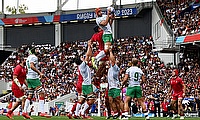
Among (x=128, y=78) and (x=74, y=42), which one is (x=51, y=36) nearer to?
(x=74, y=42)

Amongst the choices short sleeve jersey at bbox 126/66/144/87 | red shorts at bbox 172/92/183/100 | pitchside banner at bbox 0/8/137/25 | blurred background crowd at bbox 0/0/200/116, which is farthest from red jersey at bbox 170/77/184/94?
pitchside banner at bbox 0/8/137/25

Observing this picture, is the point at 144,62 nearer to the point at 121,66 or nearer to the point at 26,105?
the point at 121,66

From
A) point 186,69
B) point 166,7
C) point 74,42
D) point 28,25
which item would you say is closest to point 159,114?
point 186,69

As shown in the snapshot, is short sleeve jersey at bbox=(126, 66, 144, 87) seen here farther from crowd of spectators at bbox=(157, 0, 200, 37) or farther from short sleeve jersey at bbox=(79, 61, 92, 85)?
crowd of spectators at bbox=(157, 0, 200, 37)

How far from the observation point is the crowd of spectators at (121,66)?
41.4m

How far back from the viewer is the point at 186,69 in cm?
4416

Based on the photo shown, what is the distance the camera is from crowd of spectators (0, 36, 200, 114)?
136ft

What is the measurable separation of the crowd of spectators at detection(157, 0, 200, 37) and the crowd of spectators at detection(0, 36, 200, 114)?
8.43 ft

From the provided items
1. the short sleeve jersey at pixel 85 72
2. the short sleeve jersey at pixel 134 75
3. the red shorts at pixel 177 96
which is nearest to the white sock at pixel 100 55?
the short sleeve jersey at pixel 85 72

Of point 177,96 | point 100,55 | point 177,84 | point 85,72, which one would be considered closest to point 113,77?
point 100,55

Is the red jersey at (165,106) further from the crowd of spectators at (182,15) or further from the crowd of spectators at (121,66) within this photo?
the crowd of spectators at (182,15)

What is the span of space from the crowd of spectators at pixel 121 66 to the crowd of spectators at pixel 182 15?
8.43ft

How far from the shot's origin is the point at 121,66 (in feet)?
152

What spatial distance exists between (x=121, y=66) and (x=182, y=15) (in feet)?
23.3
